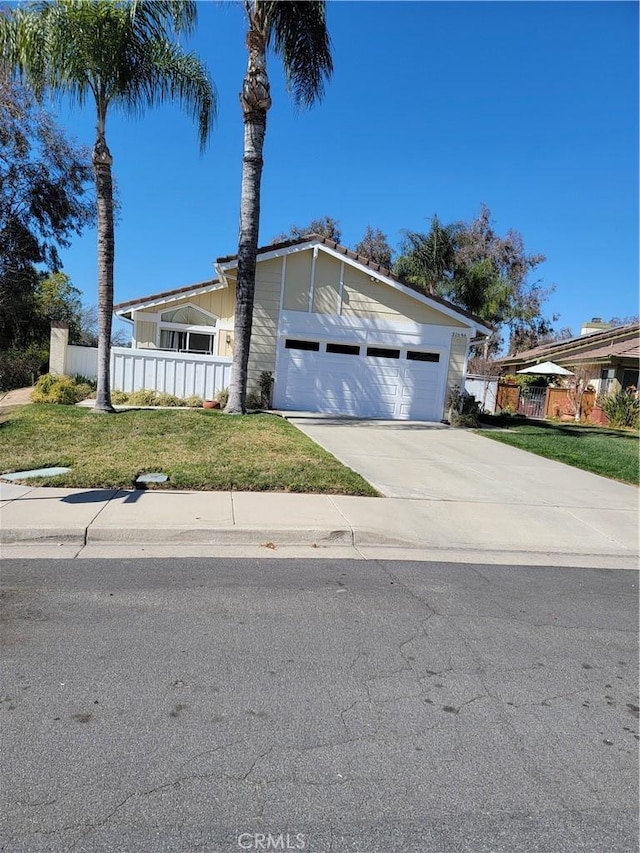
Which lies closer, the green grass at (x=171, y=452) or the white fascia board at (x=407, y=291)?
the green grass at (x=171, y=452)

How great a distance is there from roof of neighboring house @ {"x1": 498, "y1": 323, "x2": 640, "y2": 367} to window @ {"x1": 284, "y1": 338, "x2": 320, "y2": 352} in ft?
47.3

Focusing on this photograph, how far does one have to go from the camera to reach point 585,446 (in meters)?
14.3

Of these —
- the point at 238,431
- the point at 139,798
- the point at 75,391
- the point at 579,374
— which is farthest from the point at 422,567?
the point at 579,374

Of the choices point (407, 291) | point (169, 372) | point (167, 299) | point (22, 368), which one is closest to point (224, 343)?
point (167, 299)

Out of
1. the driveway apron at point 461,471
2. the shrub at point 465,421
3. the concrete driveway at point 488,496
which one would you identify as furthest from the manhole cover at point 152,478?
the shrub at point 465,421

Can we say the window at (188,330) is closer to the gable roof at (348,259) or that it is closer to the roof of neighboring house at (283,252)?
the roof of neighboring house at (283,252)

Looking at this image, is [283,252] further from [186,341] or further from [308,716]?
[308,716]

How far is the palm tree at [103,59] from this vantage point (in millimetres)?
11094

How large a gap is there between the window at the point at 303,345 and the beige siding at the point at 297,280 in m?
1.00

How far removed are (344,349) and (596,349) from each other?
16846mm

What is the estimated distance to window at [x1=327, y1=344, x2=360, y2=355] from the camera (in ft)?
56.1

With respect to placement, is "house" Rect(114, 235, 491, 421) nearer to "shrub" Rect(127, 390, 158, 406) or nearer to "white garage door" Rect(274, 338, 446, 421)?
"white garage door" Rect(274, 338, 446, 421)

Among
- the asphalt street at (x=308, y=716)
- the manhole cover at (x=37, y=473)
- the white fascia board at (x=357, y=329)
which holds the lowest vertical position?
the asphalt street at (x=308, y=716)

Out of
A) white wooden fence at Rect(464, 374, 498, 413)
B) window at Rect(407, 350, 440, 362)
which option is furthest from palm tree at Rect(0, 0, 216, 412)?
white wooden fence at Rect(464, 374, 498, 413)
